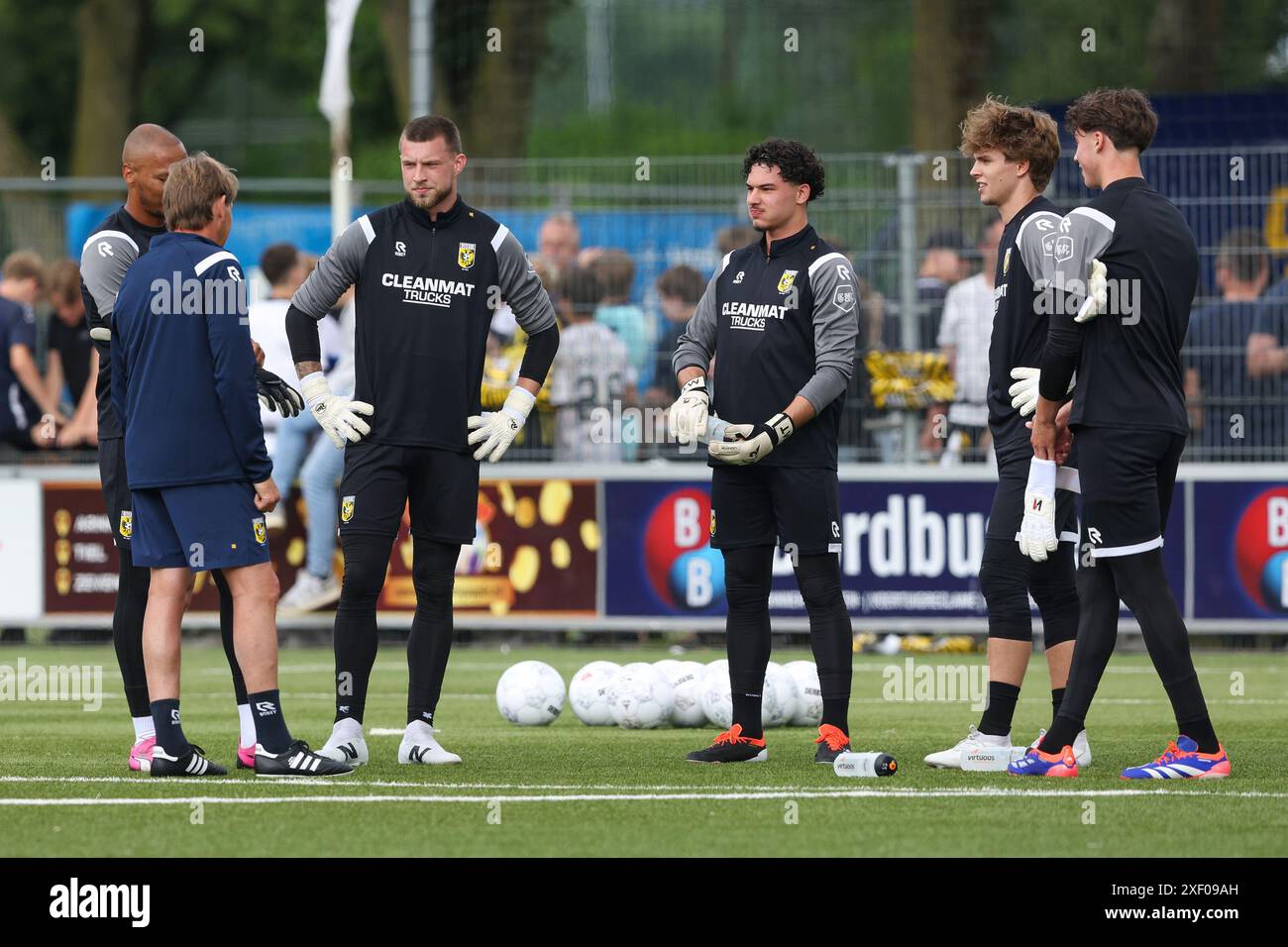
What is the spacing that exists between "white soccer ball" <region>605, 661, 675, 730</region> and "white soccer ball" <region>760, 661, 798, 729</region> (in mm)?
449

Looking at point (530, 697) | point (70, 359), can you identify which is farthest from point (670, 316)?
point (530, 697)

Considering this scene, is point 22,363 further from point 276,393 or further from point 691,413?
point 691,413

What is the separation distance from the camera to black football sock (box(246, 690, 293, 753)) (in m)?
7.57

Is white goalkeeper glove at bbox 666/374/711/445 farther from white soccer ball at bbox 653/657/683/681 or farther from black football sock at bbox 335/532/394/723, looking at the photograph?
white soccer ball at bbox 653/657/683/681

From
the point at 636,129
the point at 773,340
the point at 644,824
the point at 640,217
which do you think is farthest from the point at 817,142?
the point at 644,824

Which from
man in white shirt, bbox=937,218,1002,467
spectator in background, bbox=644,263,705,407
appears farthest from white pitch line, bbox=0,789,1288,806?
spectator in background, bbox=644,263,705,407

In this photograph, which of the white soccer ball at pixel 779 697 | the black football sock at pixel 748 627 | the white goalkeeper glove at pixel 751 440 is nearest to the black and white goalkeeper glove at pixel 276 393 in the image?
the white goalkeeper glove at pixel 751 440

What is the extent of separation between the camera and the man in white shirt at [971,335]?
46.9 feet

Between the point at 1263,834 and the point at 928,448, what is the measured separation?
8.70 metres

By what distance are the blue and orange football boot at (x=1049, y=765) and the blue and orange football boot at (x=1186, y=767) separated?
198 mm

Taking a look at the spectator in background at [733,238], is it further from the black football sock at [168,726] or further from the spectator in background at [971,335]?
the black football sock at [168,726]

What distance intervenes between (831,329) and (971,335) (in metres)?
6.20

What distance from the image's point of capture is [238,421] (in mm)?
7504

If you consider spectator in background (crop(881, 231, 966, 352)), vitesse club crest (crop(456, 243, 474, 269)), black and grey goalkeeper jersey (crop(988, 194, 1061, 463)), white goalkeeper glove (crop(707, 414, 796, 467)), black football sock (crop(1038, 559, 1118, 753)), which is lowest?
black football sock (crop(1038, 559, 1118, 753))
